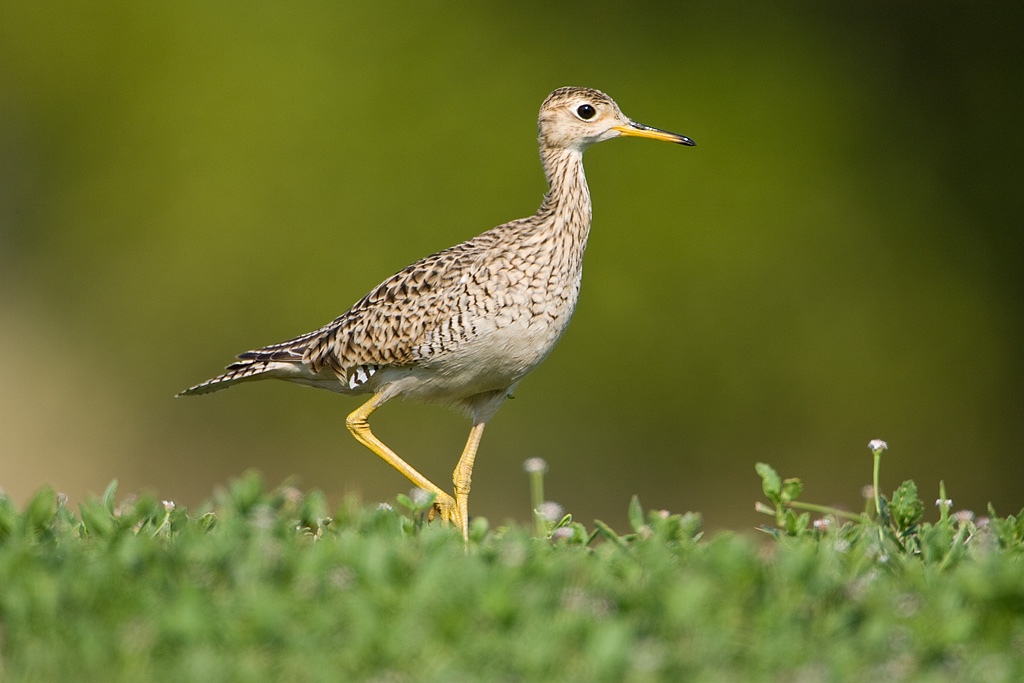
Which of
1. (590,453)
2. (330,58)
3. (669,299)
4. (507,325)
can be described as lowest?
(590,453)

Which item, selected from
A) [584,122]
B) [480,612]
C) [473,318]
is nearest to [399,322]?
[473,318]

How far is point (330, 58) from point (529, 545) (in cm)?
1063

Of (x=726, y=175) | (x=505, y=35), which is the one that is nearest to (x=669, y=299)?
(x=726, y=175)

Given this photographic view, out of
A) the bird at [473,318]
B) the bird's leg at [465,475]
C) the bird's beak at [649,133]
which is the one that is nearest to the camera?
the bird at [473,318]

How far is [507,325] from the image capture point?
8.01 meters

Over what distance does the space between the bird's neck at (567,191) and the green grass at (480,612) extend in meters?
3.15

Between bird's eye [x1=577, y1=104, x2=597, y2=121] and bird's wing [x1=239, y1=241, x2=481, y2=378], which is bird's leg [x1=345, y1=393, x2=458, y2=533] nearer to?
bird's wing [x1=239, y1=241, x2=481, y2=378]

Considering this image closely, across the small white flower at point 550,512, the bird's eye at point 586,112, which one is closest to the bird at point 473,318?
the bird's eye at point 586,112

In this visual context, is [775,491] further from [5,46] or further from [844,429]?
[5,46]

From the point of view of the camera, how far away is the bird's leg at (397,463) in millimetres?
8062

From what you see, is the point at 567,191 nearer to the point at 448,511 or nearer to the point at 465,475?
the point at 465,475

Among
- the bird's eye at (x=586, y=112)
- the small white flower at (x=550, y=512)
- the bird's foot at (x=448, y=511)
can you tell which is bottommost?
the bird's foot at (x=448, y=511)

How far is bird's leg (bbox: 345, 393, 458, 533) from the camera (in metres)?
8.06

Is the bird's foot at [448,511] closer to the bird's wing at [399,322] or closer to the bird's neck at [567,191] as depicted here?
the bird's wing at [399,322]
